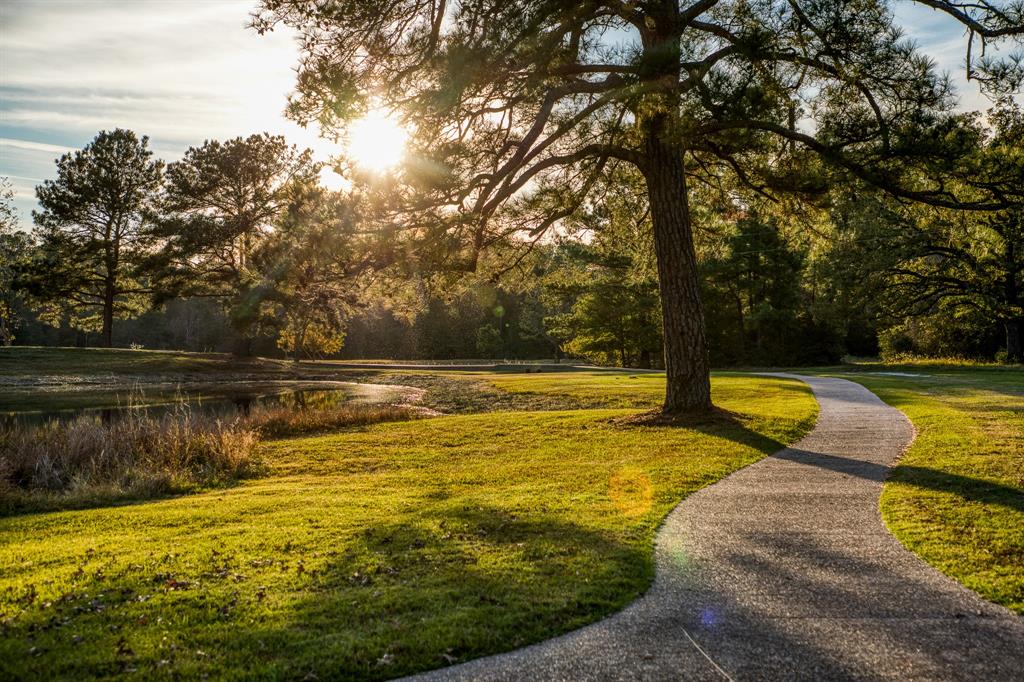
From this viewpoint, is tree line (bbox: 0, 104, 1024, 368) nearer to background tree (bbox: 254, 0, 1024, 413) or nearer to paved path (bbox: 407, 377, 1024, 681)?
background tree (bbox: 254, 0, 1024, 413)

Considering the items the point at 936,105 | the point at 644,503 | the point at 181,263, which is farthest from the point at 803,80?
the point at 181,263

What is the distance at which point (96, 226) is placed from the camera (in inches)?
1668

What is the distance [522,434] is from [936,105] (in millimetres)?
9188

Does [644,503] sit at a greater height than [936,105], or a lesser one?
lesser

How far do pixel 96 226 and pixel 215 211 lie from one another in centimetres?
899

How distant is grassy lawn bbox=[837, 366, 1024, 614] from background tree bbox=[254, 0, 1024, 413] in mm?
3951

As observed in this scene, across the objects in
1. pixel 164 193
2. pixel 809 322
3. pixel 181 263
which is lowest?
pixel 809 322

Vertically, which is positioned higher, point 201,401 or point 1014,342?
point 1014,342

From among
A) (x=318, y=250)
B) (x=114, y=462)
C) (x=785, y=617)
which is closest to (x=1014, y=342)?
(x=318, y=250)

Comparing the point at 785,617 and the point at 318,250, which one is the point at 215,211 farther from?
the point at 785,617

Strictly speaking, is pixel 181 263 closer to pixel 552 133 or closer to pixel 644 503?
pixel 552 133

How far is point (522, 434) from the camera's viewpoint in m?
13.3

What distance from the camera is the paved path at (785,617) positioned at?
354 centimetres

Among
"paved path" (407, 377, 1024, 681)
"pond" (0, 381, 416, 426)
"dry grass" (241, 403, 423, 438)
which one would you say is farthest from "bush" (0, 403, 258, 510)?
"paved path" (407, 377, 1024, 681)
